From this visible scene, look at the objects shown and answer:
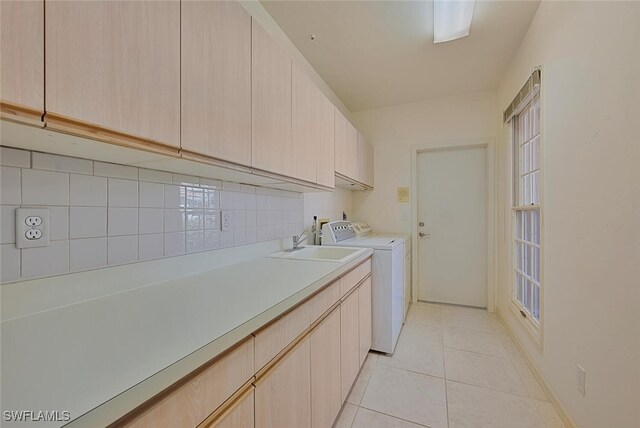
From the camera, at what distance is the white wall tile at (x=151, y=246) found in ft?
3.43

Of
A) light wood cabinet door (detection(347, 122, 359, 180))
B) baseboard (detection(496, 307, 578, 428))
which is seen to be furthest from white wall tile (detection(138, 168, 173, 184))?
baseboard (detection(496, 307, 578, 428))

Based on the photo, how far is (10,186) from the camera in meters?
0.74

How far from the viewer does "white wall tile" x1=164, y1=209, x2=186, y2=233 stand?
3.76 feet

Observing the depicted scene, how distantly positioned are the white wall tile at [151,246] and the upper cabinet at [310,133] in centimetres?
75

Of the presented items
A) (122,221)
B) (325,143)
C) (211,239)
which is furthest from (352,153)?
(122,221)

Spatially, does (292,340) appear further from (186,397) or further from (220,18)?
(220,18)

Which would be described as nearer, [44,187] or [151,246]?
[44,187]

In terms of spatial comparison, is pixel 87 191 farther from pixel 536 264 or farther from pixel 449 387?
pixel 536 264

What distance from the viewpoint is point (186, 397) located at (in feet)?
1.85

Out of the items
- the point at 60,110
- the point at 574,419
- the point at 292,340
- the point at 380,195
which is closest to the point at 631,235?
the point at 574,419

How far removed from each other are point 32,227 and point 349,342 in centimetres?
152

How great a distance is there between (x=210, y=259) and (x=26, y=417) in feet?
3.27

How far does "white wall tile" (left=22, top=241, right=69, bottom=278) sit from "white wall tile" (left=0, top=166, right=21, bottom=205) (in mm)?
143

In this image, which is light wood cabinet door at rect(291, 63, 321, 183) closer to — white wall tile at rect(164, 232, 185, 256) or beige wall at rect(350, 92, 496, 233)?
white wall tile at rect(164, 232, 185, 256)
